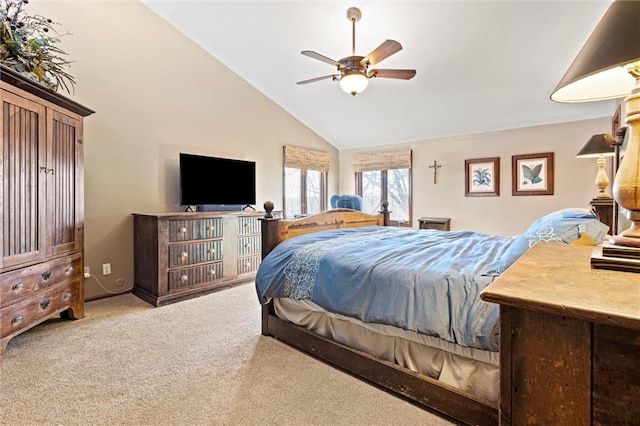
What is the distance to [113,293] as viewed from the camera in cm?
351

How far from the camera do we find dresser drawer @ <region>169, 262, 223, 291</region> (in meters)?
3.34

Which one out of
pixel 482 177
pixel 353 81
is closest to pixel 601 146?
pixel 482 177

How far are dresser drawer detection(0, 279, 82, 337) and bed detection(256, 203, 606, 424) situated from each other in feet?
5.49

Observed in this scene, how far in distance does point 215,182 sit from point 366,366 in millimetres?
3094

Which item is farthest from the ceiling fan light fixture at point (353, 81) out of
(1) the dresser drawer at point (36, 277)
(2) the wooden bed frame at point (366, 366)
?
(1) the dresser drawer at point (36, 277)

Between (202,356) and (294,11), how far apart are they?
11.5ft

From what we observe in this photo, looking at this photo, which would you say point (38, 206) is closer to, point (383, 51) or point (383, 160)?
point (383, 51)

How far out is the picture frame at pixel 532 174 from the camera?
437cm

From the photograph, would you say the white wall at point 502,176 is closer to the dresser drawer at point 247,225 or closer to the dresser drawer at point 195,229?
the dresser drawer at point 247,225

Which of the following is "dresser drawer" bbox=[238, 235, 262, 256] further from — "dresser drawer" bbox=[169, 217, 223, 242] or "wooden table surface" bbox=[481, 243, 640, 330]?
"wooden table surface" bbox=[481, 243, 640, 330]

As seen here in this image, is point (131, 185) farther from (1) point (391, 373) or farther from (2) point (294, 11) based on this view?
(1) point (391, 373)

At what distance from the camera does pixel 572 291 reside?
73 cm

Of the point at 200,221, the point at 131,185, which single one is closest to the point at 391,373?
the point at 200,221

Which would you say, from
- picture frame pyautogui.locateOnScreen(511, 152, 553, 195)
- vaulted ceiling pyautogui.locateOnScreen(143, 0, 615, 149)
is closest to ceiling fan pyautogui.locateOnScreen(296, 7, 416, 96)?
vaulted ceiling pyautogui.locateOnScreen(143, 0, 615, 149)
